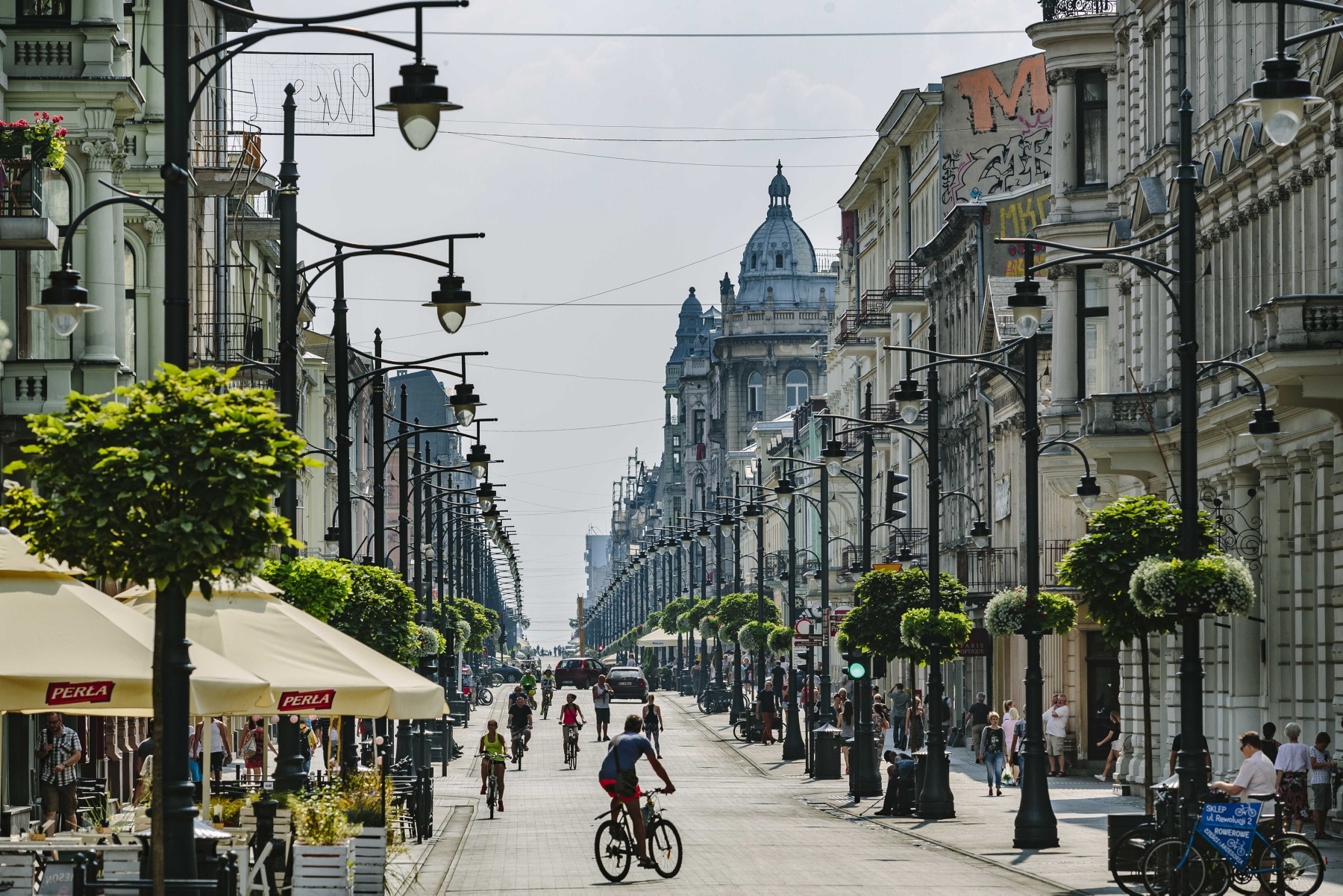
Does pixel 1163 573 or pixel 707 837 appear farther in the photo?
pixel 707 837

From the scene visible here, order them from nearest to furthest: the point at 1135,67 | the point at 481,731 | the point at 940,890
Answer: the point at 940,890
the point at 1135,67
the point at 481,731

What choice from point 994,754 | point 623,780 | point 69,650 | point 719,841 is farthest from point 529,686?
point 69,650

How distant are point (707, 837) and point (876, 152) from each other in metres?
49.8

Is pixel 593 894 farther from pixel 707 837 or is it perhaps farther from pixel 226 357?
pixel 226 357

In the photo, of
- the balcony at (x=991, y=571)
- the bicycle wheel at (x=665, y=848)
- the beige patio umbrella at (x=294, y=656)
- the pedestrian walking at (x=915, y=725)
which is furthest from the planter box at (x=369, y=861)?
the balcony at (x=991, y=571)

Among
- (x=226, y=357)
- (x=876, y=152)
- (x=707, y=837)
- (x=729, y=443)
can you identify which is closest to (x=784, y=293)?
(x=729, y=443)

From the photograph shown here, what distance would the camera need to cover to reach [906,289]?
7031cm

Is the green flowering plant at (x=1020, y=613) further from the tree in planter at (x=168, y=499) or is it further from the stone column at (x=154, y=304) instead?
the tree in planter at (x=168, y=499)

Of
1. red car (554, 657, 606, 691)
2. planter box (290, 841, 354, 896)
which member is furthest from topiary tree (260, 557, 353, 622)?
red car (554, 657, 606, 691)

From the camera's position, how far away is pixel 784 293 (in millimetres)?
171625

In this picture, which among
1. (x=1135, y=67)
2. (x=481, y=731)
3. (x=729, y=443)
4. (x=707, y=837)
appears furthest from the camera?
(x=729, y=443)

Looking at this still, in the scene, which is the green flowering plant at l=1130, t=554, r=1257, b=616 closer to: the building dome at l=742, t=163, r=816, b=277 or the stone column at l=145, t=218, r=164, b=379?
the stone column at l=145, t=218, r=164, b=379

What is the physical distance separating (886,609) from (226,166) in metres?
16.1

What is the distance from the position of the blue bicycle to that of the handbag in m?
5.85
